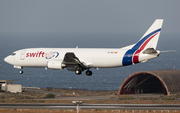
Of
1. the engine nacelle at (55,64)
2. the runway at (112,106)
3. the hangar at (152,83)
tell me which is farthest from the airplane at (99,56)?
the hangar at (152,83)

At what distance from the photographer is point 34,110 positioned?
6194cm

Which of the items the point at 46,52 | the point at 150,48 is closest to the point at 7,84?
the point at 46,52

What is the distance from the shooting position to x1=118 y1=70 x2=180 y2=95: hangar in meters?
88.8

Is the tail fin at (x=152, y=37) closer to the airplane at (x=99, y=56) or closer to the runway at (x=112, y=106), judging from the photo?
the airplane at (x=99, y=56)

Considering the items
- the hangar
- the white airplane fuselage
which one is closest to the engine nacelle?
the white airplane fuselage

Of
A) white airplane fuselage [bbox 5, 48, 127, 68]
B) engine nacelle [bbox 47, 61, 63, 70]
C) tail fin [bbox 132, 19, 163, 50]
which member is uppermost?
tail fin [bbox 132, 19, 163, 50]

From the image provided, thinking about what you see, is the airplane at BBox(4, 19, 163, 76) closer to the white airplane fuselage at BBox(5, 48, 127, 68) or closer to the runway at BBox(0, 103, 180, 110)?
the white airplane fuselage at BBox(5, 48, 127, 68)

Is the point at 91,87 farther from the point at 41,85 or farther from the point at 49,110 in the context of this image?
the point at 49,110

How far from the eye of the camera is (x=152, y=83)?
95.8 meters

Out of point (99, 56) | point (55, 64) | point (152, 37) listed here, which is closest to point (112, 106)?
point (99, 56)

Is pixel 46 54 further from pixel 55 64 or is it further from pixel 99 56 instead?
pixel 99 56

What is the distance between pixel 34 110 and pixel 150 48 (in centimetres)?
2058

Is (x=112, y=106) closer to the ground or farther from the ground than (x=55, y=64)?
closer to the ground

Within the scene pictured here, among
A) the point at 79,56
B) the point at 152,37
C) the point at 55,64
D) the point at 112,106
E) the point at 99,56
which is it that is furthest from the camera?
the point at 112,106
